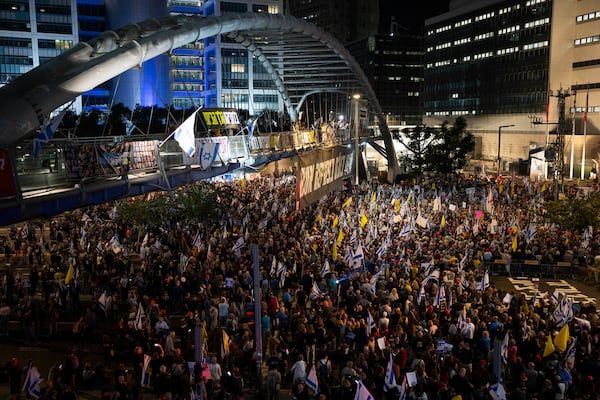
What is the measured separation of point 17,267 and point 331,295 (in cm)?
1474

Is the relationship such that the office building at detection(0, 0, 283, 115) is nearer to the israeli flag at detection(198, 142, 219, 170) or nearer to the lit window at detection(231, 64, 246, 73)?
the lit window at detection(231, 64, 246, 73)

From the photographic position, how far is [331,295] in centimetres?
1861

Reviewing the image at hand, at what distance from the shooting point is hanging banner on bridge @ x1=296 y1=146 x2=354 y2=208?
702 inches

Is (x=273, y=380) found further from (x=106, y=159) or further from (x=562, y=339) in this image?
Answer: (x=106, y=159)

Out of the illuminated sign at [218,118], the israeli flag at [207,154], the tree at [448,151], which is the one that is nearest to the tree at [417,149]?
the tree at [448,151]

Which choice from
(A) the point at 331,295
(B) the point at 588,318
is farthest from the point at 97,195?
(B) the point at 588,318

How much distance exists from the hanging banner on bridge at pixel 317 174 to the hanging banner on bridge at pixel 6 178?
7.89m

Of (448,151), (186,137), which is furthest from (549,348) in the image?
(448,151)

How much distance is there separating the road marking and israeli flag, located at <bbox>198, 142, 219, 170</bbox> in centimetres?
1258

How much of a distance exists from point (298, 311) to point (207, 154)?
690 cm

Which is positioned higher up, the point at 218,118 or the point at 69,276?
the point at 218,118

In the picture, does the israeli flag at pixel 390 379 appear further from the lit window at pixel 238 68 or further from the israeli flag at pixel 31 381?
the lit window at pixel 238 68

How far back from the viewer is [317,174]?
66.7ft

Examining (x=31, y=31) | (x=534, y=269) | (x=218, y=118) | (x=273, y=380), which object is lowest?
(x=534, y=269)
